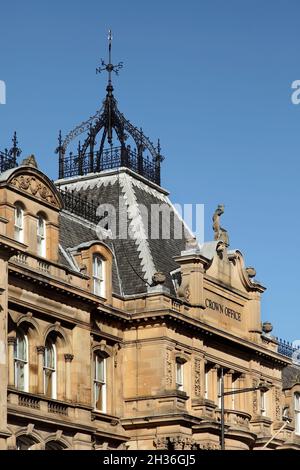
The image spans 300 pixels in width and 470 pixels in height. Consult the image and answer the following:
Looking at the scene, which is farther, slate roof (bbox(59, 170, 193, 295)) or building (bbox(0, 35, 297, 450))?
slate roof (bbox(59, 170, 193, 295))

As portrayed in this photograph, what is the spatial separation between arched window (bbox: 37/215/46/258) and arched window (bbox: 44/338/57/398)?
334cm

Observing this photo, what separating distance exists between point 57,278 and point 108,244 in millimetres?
9770

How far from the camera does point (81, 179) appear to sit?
68250mm

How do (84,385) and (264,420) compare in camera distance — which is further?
(264,420)

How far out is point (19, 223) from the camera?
53594 millimetres

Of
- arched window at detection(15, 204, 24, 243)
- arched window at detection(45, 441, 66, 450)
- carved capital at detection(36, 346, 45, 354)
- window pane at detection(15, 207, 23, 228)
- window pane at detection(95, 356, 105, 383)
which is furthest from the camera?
window pane at detection(95, 356, 105, 383)

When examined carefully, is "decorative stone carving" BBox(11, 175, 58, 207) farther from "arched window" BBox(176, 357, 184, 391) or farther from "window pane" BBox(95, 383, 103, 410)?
"arched window" BBox(176, 357, 184, 391)

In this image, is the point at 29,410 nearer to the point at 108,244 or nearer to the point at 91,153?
the point at 108,244

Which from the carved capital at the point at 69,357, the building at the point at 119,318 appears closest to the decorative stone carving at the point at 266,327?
the building at the point at 119,318

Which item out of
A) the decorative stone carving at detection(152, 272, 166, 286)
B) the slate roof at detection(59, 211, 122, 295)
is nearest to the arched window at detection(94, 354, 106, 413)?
the slate roof at detection(59, 211, 122, 295)

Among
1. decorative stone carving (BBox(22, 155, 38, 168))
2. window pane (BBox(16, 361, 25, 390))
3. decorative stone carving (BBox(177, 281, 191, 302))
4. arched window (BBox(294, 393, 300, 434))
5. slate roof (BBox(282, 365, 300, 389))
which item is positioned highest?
decorative stone carving (BBox(22, 155, 38, 168))

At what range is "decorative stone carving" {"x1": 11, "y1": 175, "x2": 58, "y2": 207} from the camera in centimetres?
5344

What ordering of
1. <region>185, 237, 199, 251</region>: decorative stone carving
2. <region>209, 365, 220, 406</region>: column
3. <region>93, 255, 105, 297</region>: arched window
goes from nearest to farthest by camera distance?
<region>93, 255, 105, 297</region>: arched window → <region>209, 365, 220, 406</region>: column → <region>185, 237, 199, 251</region>: decorative stone carving
